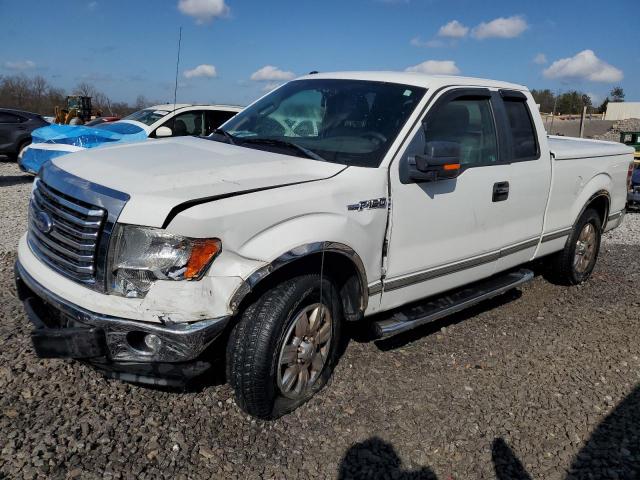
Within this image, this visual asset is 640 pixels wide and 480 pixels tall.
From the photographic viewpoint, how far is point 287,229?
299 centimetres

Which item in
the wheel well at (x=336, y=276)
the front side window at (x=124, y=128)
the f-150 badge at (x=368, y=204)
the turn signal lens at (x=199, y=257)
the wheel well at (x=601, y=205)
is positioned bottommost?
the wheel well at (x=336, y=276)

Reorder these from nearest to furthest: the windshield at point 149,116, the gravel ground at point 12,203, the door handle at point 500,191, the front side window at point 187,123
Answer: the door handle at point 500,191
the gravel ground at point 12,203
the front side window at point 187,123
the windshield at point 149,116

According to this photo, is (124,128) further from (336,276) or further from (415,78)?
(336,276)

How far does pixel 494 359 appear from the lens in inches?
167

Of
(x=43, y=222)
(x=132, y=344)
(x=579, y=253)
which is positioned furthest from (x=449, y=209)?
(x=579, y=253)

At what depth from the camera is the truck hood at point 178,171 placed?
269cm

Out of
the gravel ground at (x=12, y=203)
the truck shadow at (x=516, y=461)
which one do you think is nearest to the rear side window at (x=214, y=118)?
the gravel ground at (x=12, y=203)

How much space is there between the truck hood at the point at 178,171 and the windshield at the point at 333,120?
0.22m

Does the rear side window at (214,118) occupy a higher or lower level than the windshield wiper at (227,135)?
higher

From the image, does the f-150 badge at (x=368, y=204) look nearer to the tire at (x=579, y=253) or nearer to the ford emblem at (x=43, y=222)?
the ford emblem at (x=43, y=222)

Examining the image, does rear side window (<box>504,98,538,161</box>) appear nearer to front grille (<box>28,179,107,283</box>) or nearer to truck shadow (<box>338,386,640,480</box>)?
truck shadow (<box>338,386,640,480</box>)

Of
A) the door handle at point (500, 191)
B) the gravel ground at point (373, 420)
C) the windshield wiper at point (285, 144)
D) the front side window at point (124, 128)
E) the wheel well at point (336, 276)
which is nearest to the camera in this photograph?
the gravel ground at point (373, 420)

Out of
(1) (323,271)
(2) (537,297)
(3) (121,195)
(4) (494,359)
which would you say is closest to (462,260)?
(4) (494,359)

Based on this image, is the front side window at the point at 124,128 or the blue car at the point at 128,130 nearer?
the blue car at the point at 128,130
